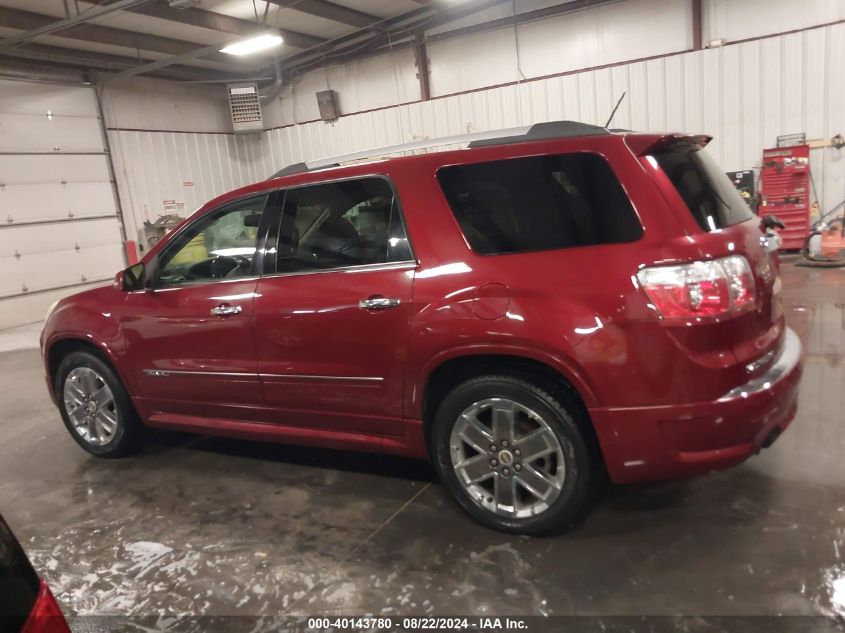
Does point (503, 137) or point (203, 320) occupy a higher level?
point (503, 137)

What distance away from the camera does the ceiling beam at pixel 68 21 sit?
741 centimetres

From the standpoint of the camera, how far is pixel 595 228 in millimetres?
2375

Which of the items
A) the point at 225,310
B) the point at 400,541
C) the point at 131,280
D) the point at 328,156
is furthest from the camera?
the point at 328,156

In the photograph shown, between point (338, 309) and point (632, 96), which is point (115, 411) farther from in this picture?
point (632, 96)

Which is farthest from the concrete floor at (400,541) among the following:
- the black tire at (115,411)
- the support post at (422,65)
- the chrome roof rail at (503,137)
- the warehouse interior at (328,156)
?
the support post at (422,65)

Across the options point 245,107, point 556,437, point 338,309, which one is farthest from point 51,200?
point 556,437

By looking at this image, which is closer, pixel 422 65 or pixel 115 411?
pixel 115 411

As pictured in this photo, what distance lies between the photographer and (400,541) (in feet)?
8.89

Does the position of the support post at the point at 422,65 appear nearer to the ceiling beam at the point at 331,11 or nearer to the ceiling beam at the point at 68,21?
the ceiling beam at the point at 331,11

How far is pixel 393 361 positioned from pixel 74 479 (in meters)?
2.34

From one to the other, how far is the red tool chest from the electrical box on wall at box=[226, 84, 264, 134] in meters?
9.48

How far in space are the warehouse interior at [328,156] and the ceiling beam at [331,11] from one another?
0.11ft

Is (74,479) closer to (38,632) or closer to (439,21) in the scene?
(38,632)

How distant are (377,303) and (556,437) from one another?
0.94 m
